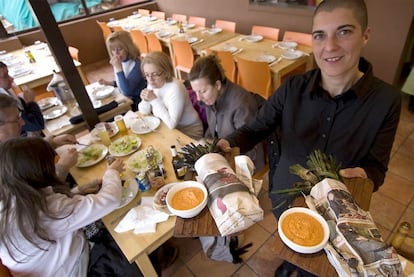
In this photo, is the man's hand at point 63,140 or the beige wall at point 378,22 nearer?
the man's hand at point 63,140

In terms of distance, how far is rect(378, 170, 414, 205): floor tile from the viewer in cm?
209

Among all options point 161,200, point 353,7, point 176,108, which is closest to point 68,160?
point 161,200

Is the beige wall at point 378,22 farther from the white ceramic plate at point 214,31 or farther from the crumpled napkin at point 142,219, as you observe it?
the crumpled napkin at point 142,219

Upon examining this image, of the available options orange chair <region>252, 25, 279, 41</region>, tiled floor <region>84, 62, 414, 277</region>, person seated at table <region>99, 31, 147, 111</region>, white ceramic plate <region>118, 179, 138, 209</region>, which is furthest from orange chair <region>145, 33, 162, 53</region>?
white ceramic plate <region>118, 179, 138, 209</region>

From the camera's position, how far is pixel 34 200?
109 centimetres

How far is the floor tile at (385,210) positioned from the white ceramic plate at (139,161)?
1.78 m

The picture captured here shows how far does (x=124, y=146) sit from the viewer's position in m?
1.75

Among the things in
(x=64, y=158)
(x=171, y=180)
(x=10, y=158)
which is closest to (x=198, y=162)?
(x=171, y=180)

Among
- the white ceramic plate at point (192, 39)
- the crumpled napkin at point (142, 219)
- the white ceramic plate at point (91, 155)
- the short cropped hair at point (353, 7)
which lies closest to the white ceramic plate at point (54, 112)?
the white ceramic plate at point (91, 155)

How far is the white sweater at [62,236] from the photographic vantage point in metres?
1.13

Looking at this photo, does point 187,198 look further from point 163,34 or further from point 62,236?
point 163,34

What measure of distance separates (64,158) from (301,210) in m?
1.45

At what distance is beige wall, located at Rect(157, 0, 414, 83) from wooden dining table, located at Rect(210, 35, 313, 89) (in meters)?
0.75

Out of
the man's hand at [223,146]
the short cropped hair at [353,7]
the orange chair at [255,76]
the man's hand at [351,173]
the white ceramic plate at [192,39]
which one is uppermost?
the short cropped hair at [353,7]
